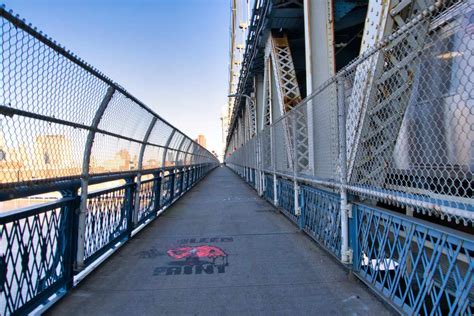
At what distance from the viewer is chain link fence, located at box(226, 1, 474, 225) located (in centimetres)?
227

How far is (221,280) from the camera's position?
140 inches

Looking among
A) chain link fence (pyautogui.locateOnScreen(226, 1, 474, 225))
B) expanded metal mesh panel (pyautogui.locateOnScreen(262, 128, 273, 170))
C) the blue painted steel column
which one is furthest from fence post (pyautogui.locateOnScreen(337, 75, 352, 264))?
expanded metal mesh panel (pyautogui.locateOnScreen(262, 128, 273, 170))

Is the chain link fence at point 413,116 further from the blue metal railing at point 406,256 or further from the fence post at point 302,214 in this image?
the fence post at point 302,214

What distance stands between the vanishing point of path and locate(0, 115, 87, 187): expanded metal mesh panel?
1257mm

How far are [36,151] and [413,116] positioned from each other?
3509 mm

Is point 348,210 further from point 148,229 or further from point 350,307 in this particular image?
point 148,229

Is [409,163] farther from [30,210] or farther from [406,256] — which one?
[30,210]

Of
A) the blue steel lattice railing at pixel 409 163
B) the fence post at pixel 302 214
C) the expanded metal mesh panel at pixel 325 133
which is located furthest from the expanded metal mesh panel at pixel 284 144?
the blue steel lattice railing at pixel 409 163

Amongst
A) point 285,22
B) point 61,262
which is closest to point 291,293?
point 61,262

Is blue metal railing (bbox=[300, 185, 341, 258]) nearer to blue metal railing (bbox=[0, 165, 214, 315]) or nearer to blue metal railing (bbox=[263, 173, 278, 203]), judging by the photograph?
blue metal railing (bbox=[0, 165, 214, 315])

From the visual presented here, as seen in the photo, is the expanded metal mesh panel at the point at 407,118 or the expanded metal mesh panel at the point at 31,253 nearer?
the expanded metal mesh panel at the point at 31,253

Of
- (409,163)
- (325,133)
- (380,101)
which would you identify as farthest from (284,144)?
(409,163)

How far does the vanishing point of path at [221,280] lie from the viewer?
2.93m

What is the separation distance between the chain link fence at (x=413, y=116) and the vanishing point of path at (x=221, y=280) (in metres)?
1.02
